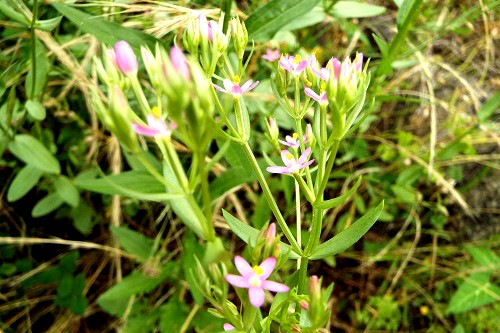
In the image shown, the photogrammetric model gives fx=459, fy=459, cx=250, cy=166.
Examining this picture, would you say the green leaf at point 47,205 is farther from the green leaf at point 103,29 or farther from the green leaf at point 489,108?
the green leaf at point 489,108

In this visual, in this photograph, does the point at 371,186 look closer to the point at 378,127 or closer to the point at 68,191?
the point at 378,127

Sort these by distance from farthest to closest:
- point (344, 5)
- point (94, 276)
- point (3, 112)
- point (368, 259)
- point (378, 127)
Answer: point (378, 127) < point (368, 259) < point (94, 276) < point (344, 5) < point (3, 112)

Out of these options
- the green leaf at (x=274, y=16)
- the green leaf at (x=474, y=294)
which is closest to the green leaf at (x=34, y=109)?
the green leaf at (x=274, y=16)

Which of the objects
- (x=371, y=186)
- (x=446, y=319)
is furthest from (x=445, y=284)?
(x=371, y=186)

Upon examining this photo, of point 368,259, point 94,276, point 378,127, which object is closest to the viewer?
point 94,276

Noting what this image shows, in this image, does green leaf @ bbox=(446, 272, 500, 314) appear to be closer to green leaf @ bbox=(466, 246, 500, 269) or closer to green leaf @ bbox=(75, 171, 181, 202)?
green leaf @ bbox=(466, 246, 500, 269)

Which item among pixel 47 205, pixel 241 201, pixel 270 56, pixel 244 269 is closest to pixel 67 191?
pixel 47 205

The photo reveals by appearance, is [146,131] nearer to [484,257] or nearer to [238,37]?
[238,37]
